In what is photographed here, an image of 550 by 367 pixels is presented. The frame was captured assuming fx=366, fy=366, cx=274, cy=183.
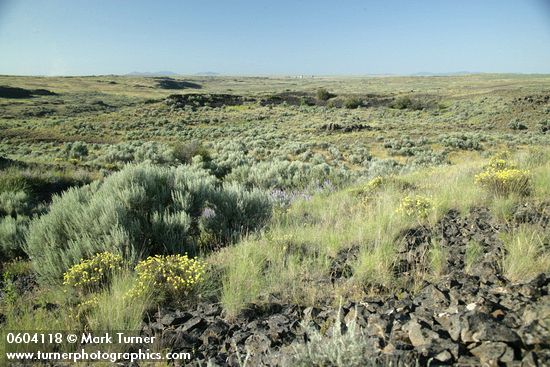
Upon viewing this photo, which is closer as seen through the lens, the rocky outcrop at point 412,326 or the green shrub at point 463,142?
the rocky outcrop at point 412,326

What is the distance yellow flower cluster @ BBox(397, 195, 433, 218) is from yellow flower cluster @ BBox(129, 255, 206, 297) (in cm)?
302

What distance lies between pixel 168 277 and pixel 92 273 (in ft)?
3.18

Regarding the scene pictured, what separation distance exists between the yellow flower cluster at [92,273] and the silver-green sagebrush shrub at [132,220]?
15.7 inches

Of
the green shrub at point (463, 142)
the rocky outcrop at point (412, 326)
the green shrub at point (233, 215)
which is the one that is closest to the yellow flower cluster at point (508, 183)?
the rocky outcrop at point (412, 326)

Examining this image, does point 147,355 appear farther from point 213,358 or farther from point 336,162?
point 336,162

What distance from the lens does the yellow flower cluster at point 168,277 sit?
3516 mm

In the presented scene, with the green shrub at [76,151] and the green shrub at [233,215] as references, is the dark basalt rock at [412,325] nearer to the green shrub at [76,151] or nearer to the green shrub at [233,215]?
the green shrub at [233,215]

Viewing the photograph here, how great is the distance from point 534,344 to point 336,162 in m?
18.4

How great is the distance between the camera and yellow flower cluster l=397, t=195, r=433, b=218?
5.17 m

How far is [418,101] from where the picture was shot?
58094 mm

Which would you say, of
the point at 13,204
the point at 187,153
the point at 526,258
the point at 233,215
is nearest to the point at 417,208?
the point at 526,258

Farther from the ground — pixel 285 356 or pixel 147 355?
pixel 285 356

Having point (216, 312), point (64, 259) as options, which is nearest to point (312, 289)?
point (216, 312)

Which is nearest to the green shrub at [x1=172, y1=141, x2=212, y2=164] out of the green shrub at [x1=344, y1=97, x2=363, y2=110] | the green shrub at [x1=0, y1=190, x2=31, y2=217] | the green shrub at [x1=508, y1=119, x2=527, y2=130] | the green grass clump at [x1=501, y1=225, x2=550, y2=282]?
the green shrub at [x1=0, y1=190, x2=31, y2=217]
